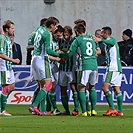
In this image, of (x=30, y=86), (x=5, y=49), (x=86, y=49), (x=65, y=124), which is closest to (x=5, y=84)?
(x=5, y=49)

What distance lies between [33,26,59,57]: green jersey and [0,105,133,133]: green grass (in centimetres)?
133

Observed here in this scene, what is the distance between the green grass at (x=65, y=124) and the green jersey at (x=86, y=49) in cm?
108

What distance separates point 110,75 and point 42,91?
62.3 inches

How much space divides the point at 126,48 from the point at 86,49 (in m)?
6.02

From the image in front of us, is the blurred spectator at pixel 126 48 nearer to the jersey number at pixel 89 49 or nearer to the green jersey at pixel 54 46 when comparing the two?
the green jersey at pixel 54 46

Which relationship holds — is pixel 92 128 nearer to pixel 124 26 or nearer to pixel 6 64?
pixel 6 64

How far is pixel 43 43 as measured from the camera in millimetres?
18203

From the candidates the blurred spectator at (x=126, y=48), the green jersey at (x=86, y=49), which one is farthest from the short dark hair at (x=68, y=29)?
the blurred spectator at (x=126, y=48)

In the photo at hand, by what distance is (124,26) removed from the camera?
29.2 metres

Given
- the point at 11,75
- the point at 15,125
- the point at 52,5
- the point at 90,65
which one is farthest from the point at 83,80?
the point at 52,5

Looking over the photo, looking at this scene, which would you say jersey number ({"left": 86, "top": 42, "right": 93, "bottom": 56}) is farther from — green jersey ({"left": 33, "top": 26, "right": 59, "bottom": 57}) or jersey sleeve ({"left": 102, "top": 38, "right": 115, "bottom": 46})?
green jersey ({"left": 33, "top": 26, "right": 59, "bottom": 57})

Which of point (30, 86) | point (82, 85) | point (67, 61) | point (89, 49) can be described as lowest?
point (30, 86)

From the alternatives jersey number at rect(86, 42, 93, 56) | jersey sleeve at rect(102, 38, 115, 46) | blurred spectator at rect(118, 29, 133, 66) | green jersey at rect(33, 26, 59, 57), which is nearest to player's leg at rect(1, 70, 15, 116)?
green jersey at rect(33, 26, 59, 57)

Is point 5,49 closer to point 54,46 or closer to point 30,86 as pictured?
point 54,46
